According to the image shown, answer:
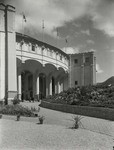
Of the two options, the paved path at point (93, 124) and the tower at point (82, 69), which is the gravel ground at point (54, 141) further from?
the tower at point (82, 69)

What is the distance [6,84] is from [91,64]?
33.9 metres

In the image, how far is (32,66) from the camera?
137 feet

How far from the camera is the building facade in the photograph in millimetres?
27375

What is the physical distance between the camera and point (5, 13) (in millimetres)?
27703

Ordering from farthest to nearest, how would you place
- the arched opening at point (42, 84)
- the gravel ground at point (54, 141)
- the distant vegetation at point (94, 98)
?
the arched opening at point (42, 84) < the distant vegetation at point (94, 98) < the gravel ground at point (54, 141)

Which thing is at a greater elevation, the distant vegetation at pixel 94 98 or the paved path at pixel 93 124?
the distant vegetation at pixel 94 98

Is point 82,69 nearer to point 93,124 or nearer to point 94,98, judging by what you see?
point 94,98

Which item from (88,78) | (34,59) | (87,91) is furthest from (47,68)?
(87,91)

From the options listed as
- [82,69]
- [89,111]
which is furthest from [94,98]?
[82,69]

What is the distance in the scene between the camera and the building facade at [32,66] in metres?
27.4

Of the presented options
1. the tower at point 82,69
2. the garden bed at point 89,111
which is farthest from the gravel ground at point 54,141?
the tower at point 82,69

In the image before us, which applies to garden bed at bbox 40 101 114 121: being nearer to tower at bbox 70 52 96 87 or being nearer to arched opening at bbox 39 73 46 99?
arched opening at bbox 39 73 46 99

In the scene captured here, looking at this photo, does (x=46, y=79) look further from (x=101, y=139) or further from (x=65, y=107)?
(x=101, y=139)

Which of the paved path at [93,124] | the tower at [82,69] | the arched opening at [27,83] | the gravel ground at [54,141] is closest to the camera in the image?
the gravel ground at [54,141]
